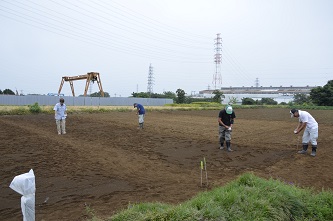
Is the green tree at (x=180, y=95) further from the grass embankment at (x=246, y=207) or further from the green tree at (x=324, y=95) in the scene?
the grass embankment at (x=246, y=207)

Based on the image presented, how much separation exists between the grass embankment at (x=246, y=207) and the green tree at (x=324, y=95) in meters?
53.9

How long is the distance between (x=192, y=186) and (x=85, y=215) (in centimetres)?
235

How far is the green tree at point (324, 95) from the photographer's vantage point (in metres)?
50.5

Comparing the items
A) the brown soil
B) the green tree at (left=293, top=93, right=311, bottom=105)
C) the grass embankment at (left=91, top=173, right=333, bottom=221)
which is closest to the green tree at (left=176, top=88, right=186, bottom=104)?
the green tree at (left=293, top=93, right=311, bottom=105)

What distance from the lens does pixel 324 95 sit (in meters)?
50.9

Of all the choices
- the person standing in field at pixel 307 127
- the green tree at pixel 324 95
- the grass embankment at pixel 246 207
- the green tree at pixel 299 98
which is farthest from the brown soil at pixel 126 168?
the green tree at pixel 299 98

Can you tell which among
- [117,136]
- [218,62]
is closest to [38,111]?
[117,136]

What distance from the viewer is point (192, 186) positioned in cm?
561

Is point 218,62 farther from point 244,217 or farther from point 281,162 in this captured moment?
point 244,217

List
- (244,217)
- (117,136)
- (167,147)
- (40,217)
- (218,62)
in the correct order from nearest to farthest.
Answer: (244,217), (40,217), (167,147), (117,136), (218,62)

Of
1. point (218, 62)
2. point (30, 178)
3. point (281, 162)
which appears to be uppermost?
point (218, 62)

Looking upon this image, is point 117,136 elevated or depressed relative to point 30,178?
depressed

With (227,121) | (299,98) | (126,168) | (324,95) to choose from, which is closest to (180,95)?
(324,95)

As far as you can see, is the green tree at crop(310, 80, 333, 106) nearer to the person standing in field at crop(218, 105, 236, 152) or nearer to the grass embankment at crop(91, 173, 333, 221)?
the person standing in field at crop(218, 105, 236, 152)
